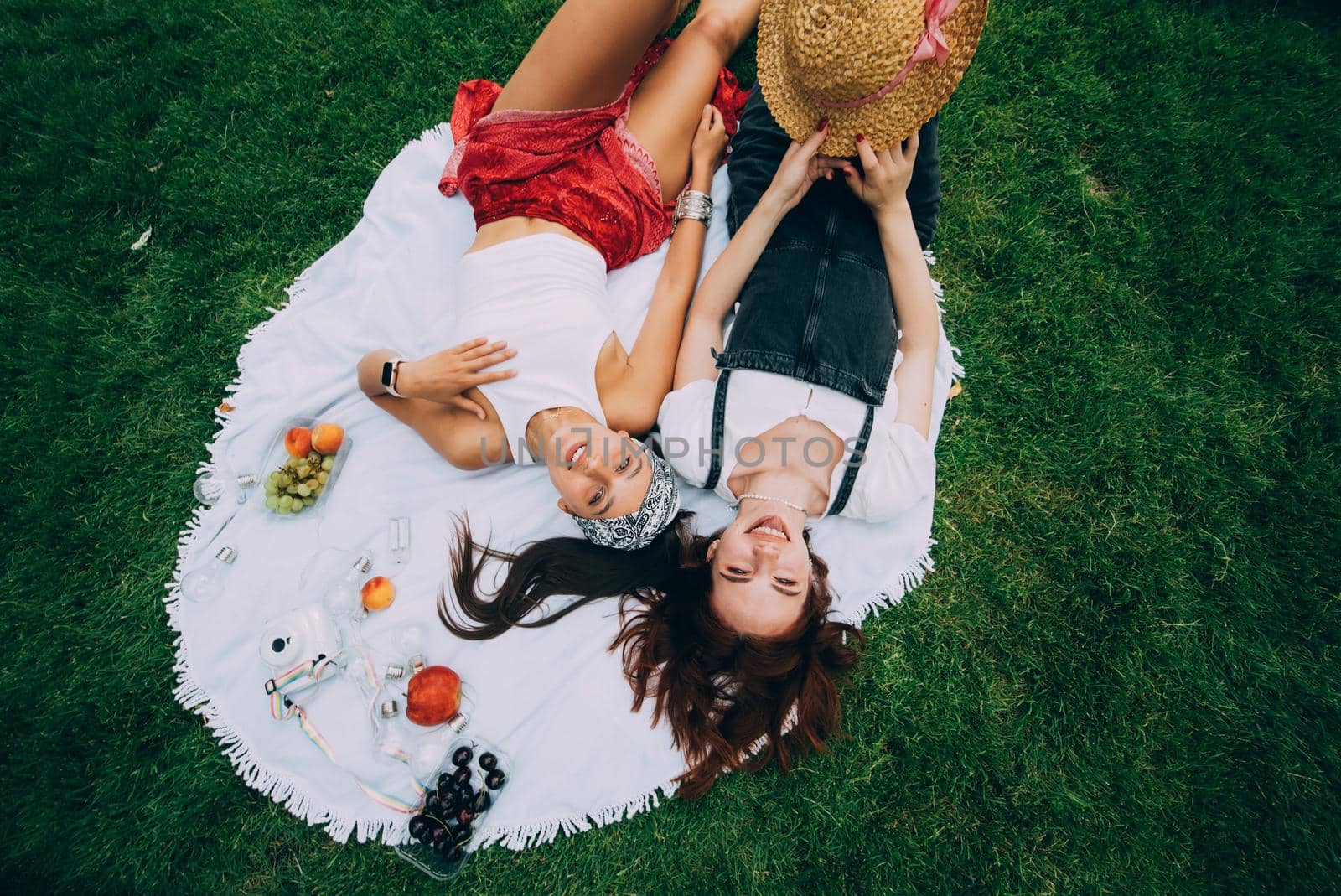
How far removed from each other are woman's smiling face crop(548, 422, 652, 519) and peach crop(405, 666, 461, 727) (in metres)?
1.20

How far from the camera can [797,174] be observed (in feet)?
10.1

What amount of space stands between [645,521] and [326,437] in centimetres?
197

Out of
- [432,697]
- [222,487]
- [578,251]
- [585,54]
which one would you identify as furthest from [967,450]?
[222,487]

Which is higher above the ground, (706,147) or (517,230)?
(517,230)

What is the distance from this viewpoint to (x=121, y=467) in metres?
3.73

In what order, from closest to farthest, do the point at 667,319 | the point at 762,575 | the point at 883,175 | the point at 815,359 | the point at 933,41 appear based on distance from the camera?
the point at 933,41, the point at 762,575, the point at 883,175, the point at 815,359, the point at 667,319

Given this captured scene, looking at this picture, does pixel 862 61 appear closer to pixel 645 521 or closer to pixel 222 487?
pixel 645 521

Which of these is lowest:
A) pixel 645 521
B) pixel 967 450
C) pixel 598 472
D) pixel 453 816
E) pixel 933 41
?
pixel 967 450

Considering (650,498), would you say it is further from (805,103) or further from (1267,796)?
(1267,796)

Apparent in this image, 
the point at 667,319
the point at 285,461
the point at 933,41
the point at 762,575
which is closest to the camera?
the point at 933,41

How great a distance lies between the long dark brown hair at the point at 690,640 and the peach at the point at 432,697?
0.78 ft

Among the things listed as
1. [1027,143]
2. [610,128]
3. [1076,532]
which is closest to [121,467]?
[610,128]

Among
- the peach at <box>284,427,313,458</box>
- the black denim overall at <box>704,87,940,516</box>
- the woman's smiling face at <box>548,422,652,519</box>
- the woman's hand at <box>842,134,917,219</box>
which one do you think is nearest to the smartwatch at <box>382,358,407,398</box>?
the peach at <box>284,427,313,458</box>

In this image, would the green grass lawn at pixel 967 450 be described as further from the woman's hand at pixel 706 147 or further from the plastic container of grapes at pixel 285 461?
the woman's hand at pixel 706 147
